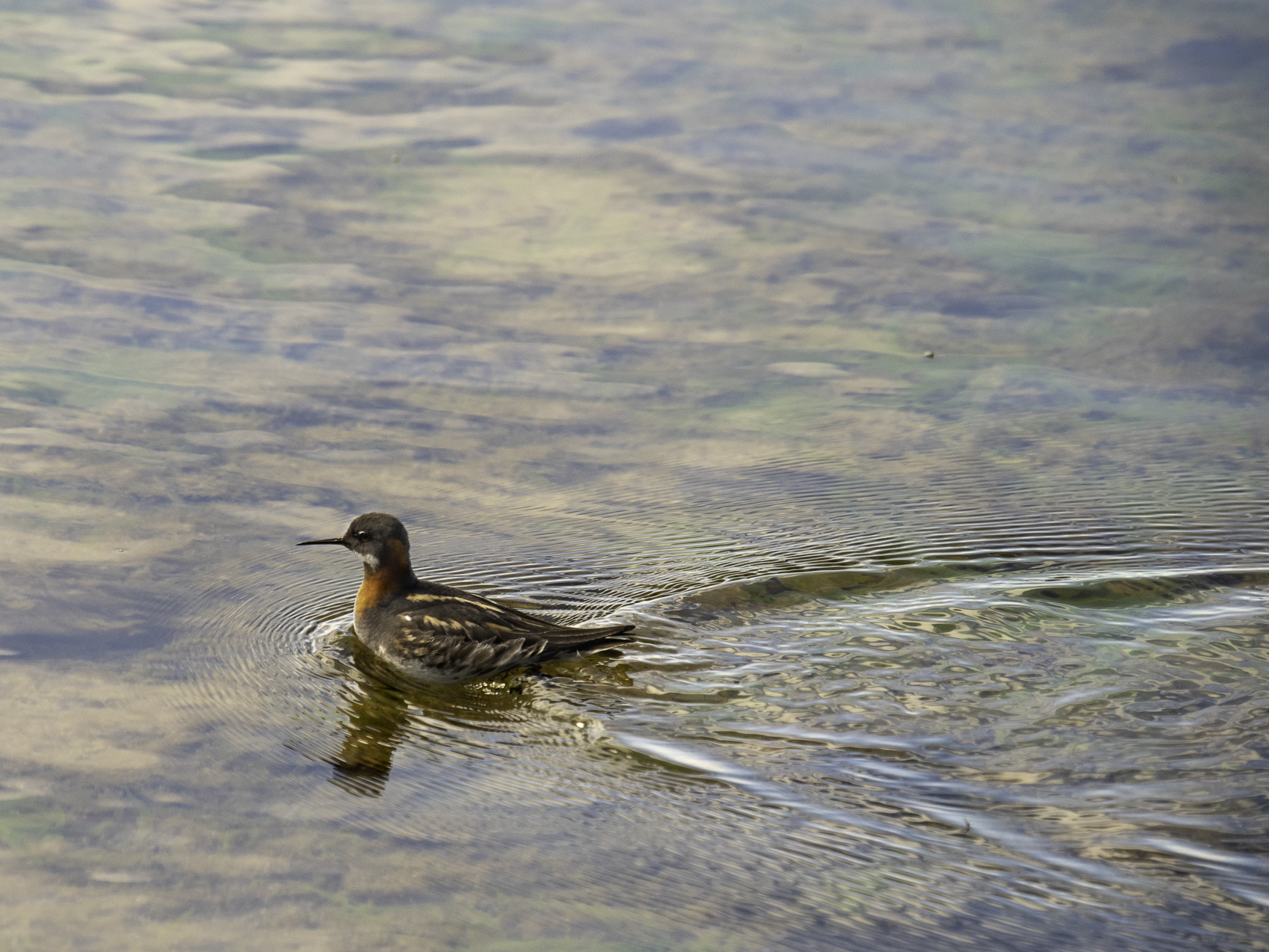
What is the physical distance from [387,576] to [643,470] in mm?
2263

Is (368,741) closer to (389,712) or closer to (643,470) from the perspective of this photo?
(389,712)

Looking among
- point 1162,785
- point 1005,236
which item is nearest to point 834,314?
point 1005,236

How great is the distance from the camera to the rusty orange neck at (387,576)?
778 cm

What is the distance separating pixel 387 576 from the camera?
7.82m

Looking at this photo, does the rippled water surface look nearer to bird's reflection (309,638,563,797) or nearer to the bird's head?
bird's reflection (309,638,563,797)

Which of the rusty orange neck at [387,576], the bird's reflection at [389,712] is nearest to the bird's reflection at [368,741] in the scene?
the bird's reflection at [389,712]

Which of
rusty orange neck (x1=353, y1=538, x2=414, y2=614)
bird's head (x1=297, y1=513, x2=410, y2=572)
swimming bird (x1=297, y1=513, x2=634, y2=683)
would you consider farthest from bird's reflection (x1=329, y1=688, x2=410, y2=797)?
bird's head (x1=297, y1=513, x2=410, y2=572)

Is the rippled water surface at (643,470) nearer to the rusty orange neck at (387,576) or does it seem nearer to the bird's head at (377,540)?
the rusty orange neck at (387,576)

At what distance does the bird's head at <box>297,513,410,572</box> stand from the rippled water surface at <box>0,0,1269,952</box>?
450mm

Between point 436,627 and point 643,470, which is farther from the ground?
point 643,470

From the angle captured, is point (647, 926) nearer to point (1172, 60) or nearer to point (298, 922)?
point (298, 922)

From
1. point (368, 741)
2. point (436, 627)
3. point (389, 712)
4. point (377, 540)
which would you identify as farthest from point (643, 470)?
point (368, 741)

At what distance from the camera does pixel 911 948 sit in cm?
530

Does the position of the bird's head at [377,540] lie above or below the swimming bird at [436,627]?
above
